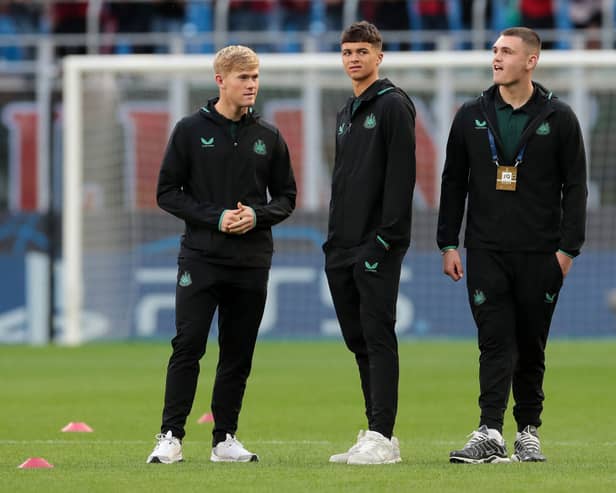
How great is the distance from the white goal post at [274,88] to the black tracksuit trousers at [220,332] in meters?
9.40

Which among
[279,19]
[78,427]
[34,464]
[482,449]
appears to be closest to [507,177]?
[482,449]

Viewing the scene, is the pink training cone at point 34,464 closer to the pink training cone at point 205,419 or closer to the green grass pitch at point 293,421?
the green grass pitch at point 293,421

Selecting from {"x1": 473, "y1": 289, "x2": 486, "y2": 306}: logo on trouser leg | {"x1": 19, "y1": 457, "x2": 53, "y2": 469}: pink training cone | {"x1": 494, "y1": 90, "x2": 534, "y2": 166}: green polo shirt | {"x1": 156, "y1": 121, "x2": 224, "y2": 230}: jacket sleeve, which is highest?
{"x1": 494, "y1": 90, "x2": 534, "y2": 166}: green polo shirt

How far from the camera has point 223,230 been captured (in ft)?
23.6

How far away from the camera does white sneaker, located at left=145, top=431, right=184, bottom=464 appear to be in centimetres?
707

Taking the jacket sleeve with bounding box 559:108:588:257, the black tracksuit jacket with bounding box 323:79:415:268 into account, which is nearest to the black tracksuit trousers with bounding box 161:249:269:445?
the black tracksuit jacket with bounding box 323:79:415:268

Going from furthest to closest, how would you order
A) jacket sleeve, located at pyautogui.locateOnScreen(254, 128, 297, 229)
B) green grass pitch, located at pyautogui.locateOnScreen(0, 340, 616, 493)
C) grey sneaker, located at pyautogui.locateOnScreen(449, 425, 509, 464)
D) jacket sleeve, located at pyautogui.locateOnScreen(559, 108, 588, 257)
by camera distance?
jacket sleeve, located at pyautogui.locateOnScreen(254, 128, 297, 229) < jacket sleeve, located at pyautogui.locateOnScreen(559, 108, 588, 257) < grey sneaker, located at pyautogui.locateOnScreen(449, 425, 509, 464) < green grass pitch, located at pyautogui.locateOnScreen(0, 340, 616, 493)

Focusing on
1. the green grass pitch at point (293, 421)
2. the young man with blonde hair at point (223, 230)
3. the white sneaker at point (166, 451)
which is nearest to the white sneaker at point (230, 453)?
the young man with blonde hair at point (223, 230)

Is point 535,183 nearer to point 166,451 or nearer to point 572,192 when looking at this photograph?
point 572,192

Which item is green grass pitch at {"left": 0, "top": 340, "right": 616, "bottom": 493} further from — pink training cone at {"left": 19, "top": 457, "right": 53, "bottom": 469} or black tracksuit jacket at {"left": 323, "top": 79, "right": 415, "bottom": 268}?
black tracksuit jacket at {"left": 323, "top": 79, "right": 415, "bottom": 268}

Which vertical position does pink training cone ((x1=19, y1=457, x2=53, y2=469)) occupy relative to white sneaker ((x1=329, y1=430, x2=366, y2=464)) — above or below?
below

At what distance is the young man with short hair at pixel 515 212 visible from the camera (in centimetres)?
708

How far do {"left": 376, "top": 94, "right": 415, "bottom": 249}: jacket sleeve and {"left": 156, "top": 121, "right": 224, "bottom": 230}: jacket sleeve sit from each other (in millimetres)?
799

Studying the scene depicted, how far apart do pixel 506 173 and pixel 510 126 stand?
0.23 meters
